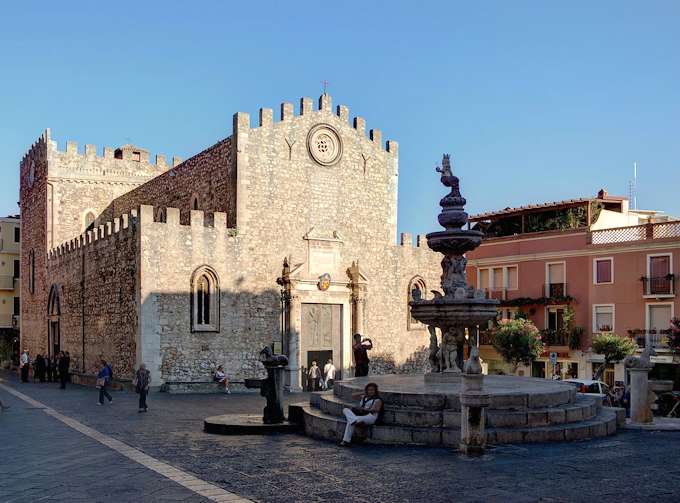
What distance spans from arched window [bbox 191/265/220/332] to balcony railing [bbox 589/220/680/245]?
21.2m

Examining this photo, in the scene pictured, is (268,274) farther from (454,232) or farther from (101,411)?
(454,232)

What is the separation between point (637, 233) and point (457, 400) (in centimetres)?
2837

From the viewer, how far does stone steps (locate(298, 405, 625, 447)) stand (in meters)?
12.0

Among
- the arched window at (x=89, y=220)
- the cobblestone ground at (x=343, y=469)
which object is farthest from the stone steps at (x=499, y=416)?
the arched window at (x=89, y=220)

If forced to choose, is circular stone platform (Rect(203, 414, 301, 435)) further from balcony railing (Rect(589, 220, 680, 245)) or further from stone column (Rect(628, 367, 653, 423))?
balcony railing (Rect(589, 220, 680, 245))

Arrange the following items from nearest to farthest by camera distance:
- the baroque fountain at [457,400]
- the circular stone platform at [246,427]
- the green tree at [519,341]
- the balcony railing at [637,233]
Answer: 1. the baroque fountain at [457,400]
2. the circular stone platform at [246,427]
3. the balcony railing at [637,233]
4. the green tree at [519,341]

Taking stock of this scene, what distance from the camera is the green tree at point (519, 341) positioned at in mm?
38781

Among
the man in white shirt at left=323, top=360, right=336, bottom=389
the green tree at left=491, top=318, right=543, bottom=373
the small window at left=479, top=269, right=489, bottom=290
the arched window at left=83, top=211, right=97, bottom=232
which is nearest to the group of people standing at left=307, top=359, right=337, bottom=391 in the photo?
the man in white shirt at left=323, top=360, right=336, bottom=389

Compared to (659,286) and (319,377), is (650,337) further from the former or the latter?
(319,377)

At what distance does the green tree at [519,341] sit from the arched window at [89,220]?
22.0 meters

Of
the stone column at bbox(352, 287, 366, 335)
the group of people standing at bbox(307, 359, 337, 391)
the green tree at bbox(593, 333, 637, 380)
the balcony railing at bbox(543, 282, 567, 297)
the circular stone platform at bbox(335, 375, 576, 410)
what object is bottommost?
the group of people standing at bbox(307, 359, 337, 391)

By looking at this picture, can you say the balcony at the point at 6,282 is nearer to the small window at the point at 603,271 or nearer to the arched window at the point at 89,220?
the arched window at the point at 89,220

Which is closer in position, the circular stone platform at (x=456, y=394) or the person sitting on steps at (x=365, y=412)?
the person sitting on steps at (x=365, y=412)

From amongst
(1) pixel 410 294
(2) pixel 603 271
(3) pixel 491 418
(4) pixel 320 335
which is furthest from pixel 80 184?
(3) pixel 491 418
